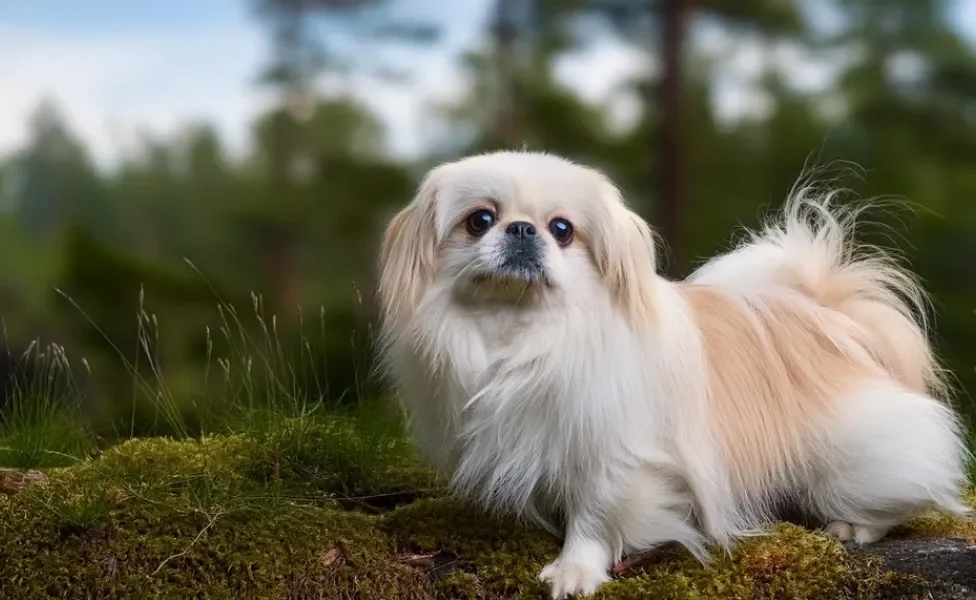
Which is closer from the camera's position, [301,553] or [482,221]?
[482,221]

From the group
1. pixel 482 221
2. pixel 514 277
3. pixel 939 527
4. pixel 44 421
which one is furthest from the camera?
pixel 44 421

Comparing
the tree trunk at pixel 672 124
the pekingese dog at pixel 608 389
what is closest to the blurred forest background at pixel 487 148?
the tree trunk at pixel 672 124

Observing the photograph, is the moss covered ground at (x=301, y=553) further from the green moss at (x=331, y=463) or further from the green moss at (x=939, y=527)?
the green moss at (x=331, y=463)

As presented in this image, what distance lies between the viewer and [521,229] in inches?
83.0

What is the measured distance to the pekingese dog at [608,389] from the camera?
2.18 m

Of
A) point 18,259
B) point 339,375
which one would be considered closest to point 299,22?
point 18,259

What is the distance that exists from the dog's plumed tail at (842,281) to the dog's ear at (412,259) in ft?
3.11

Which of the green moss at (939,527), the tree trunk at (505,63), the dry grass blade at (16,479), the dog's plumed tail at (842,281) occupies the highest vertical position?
the tree trunk at (505,63)

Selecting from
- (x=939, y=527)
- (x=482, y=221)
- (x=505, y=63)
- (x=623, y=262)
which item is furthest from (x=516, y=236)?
(x=505, y=63)

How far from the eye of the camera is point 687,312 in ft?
7.92

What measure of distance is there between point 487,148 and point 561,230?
2282mm

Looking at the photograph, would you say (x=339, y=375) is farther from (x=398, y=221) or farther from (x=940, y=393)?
→ (x=940, y=393)

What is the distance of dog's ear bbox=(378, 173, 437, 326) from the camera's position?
7.41ft

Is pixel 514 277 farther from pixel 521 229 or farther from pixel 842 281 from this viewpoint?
pixel 842 281
